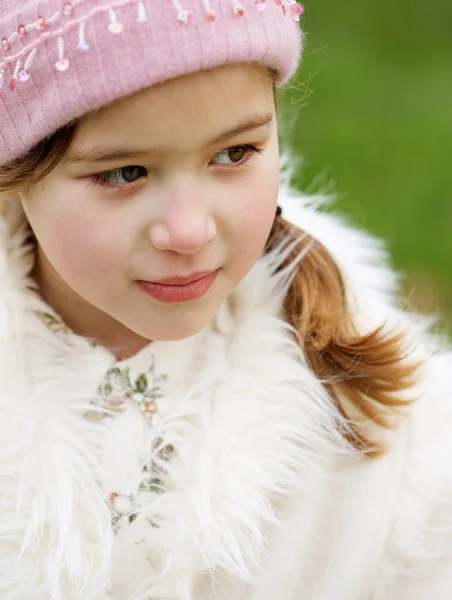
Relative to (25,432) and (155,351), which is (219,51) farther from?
(25,432)

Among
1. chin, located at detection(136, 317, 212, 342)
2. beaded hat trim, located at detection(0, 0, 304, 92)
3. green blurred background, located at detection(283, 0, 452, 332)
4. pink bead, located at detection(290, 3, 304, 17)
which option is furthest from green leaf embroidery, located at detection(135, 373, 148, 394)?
green blurred background, located at detection(283, 0, 452, 332)

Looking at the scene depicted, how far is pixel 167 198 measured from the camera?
45.5 inches

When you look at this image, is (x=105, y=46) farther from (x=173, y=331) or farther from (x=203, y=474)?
(x=203, y=474)

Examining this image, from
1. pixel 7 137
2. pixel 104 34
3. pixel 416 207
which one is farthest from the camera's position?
pixel 416 207

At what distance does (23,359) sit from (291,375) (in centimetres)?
40

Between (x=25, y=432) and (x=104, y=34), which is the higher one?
(x=104, y=34)

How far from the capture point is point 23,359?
4.52 ft

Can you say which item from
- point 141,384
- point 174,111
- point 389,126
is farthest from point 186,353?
point 389,126

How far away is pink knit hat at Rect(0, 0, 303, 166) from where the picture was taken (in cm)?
111

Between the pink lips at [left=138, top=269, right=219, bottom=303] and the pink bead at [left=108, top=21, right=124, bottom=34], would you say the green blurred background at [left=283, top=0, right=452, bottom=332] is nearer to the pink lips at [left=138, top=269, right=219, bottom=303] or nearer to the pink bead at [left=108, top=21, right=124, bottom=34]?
the pink lips at [left=138, top=269, right=219, bottom=303]

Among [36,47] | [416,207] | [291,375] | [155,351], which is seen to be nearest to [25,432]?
[155,351]

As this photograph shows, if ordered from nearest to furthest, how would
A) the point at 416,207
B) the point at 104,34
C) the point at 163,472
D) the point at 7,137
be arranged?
1. the point at 104,34
2. the point at 7,137
3. the point at 163,472
4. the point at 416,207

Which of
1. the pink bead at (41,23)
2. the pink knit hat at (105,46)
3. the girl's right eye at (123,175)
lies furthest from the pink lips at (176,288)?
the pink bead at (41,23)

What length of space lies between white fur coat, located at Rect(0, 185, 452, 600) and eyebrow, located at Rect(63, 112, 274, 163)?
316 millimetres
